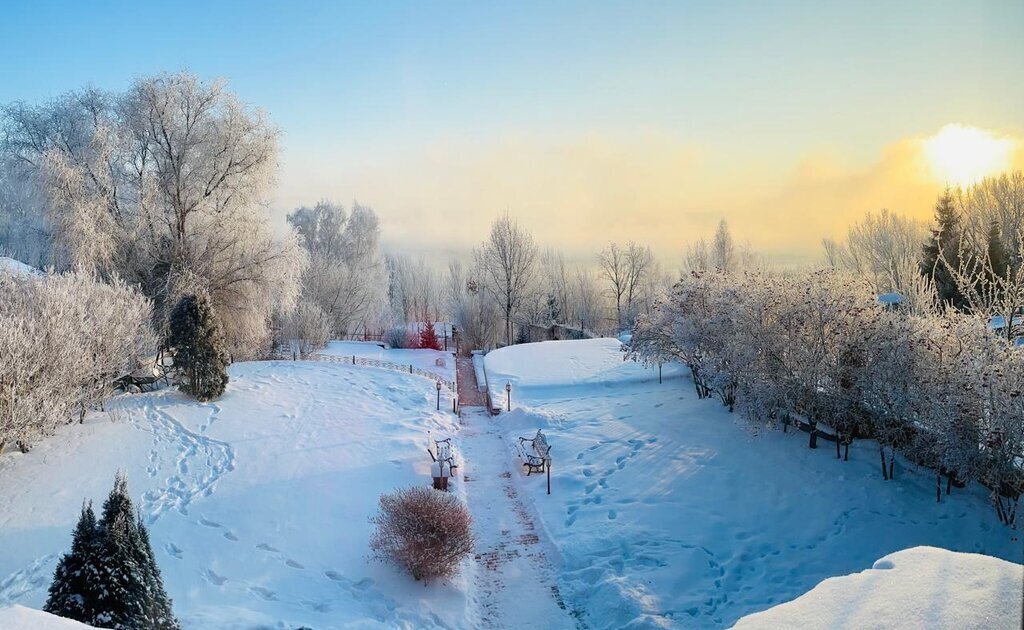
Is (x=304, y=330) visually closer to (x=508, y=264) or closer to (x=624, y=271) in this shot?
(x=508, y=264)

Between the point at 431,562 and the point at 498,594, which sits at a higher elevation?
the point at 431,562

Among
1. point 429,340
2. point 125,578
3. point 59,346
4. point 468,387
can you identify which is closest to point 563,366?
point 468,387

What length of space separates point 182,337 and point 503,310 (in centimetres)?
2380

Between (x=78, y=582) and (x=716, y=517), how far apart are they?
33.1 ft

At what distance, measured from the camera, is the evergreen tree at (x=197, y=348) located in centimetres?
1612

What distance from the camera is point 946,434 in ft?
32.5

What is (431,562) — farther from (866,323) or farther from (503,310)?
(503,310)

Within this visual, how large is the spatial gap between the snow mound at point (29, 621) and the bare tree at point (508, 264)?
32538 mm

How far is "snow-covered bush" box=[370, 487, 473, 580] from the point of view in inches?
362

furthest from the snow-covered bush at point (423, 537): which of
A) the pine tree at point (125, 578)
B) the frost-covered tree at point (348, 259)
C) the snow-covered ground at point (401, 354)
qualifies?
the frost-covered tree at point (348, 259)

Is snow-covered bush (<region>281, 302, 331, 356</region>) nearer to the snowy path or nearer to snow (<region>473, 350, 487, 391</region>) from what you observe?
snow (<region>473, 350, 487, 391</region>)

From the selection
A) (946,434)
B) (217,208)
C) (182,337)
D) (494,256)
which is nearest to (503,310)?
(494,256)

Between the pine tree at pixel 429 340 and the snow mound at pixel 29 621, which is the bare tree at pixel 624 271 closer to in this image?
the pine tree at pixel 429 340

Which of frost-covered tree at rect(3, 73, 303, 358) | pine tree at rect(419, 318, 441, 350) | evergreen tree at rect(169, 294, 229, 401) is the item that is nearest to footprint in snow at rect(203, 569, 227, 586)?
evergreen tree at rect(169, 294, 229, 401)
